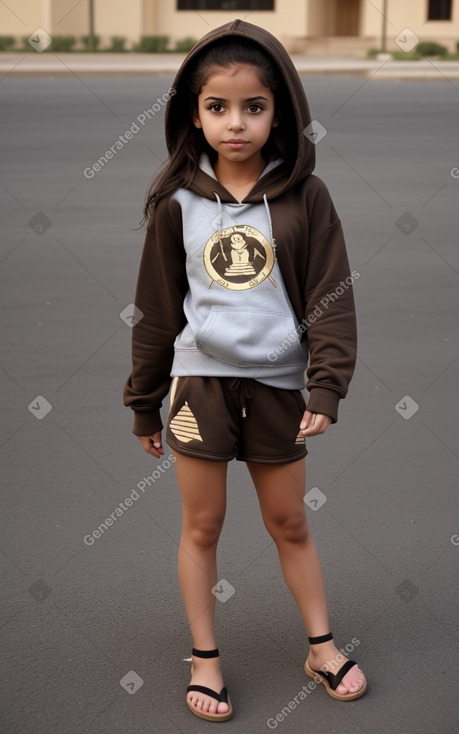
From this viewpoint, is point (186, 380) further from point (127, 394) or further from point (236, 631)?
point (236, 631)

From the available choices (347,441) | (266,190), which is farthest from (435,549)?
(266,190)

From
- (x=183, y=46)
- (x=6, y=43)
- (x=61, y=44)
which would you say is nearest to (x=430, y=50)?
(x=183, y=46)

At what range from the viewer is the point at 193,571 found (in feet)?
9.53

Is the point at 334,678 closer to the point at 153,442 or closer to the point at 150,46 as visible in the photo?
the point at 153,442

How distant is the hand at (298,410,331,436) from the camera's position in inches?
106

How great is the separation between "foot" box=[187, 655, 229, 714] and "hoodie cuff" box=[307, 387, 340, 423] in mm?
749

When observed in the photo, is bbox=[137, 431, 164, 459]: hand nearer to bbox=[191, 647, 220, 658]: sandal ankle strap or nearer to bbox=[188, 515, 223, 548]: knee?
bbox=[188, 515, 223, 548]: knee

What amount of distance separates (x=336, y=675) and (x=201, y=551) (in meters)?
0.49

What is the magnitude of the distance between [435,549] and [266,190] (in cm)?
A: 162

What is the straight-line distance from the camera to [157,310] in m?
2.85

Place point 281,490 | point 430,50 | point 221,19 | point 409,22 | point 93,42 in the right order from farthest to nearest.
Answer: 1. point 221,19
2. point 409,22
3. point 93,42
4. point 430,50
5. point 281,490

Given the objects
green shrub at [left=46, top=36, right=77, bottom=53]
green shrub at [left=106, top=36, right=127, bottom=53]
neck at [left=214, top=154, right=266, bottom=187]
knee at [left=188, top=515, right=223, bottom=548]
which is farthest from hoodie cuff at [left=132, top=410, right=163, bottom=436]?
green shrub at [left=106, top=36, right=127, bottom=53]

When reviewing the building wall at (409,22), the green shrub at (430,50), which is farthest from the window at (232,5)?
the green shrub at (430,50)

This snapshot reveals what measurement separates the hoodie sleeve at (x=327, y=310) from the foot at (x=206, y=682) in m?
0.75
